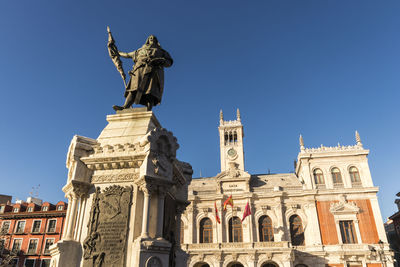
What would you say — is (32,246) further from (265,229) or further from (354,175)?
(354,175)

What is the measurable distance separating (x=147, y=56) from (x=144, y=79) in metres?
0.60

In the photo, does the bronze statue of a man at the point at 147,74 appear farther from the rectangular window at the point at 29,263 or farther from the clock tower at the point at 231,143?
the clock tower at the point at 231,143

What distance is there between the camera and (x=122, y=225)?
19.6 ft

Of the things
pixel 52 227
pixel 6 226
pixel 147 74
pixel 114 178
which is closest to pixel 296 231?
pixel 52 227

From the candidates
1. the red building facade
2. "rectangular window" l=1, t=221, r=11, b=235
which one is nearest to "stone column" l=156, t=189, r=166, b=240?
the red building facade

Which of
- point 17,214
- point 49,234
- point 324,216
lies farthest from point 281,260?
point 17,214

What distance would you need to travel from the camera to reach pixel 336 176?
34.2 metres

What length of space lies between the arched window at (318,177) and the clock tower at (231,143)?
11.0 metres

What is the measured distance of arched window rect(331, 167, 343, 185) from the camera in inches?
1331

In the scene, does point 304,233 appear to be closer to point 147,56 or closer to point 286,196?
point 286,196

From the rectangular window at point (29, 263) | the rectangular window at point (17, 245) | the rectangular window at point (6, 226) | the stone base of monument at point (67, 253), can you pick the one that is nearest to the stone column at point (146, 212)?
the stone base of monument at point (67, 253)

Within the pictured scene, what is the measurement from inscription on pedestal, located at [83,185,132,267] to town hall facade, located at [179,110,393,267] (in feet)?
87.8

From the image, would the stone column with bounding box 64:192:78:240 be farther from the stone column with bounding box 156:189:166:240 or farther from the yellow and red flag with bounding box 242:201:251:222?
the yellow and red flag with bounding box 242:201:251:222

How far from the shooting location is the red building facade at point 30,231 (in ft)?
111
